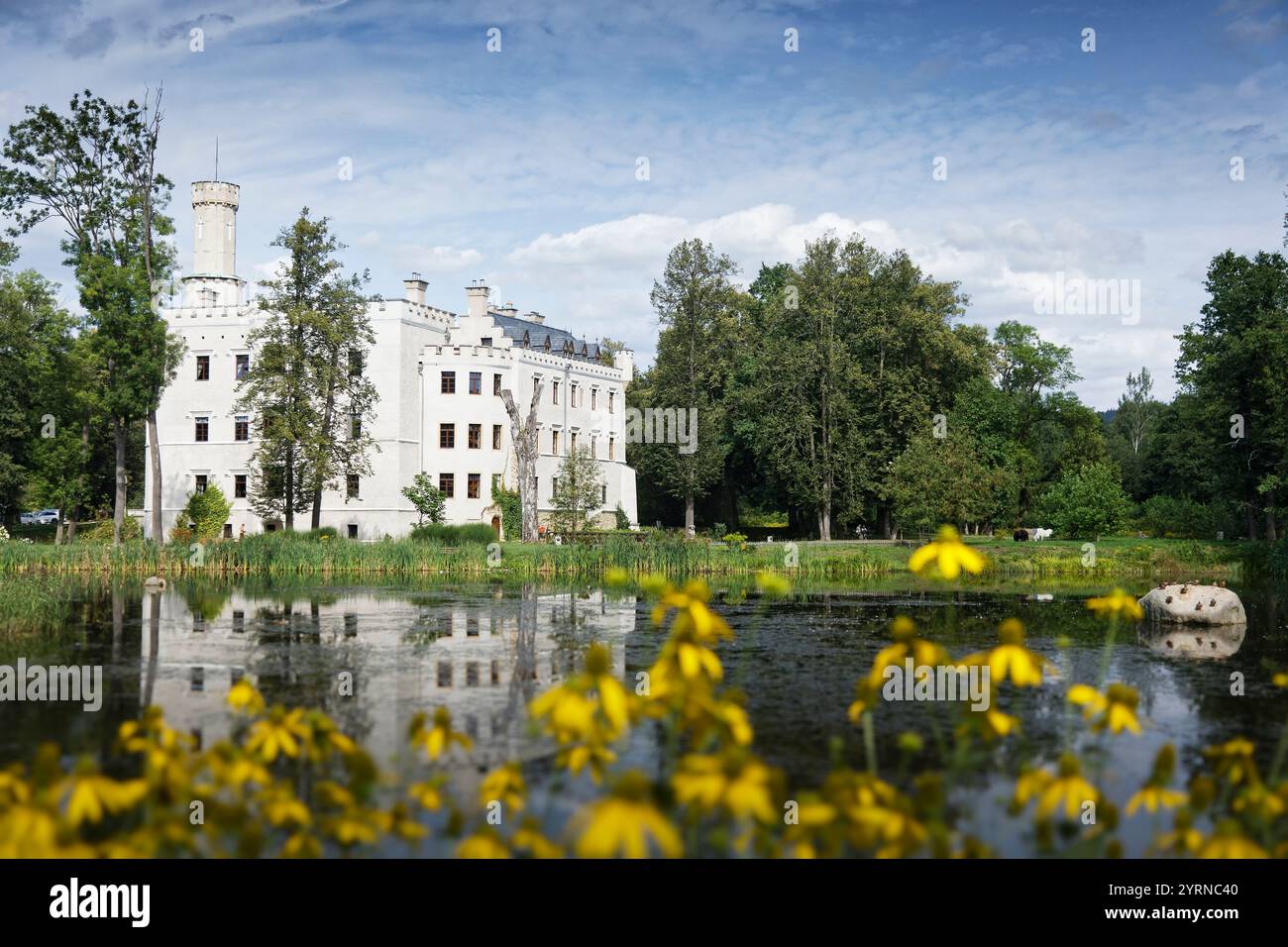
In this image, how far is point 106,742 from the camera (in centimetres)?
964

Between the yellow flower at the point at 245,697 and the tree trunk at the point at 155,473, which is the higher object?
the tree trunk at the point at 155,473

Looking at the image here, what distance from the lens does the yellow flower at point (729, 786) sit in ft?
12.7

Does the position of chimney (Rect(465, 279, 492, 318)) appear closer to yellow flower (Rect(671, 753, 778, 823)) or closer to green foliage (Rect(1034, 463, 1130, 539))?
green foliage (Rect(1034, 463, 1130, 539))

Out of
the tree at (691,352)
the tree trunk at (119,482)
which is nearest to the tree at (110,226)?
the tree trunk at (119,482)

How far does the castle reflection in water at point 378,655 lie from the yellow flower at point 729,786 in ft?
5.15

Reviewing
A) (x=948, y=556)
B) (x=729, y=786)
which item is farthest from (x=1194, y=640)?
(x=729, y=786)

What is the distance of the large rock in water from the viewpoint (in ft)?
71.3

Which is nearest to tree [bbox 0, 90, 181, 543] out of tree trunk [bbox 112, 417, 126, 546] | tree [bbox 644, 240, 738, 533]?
tree trunk [bbox 112, 417, 126, 546]

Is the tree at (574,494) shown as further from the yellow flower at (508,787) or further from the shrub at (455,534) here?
the yellow flower at (508,787)

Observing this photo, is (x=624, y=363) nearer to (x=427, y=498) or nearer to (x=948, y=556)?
(x=427, y=498)

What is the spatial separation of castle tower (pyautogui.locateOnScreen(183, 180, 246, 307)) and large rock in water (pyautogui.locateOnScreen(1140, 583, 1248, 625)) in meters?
47.6

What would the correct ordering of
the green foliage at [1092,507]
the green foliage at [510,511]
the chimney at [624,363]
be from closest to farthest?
the green foliage at [1092,507] → the green foliage at [510,511] → the chimney at [624,363]

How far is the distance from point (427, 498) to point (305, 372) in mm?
8714

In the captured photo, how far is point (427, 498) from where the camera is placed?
2041 inches
